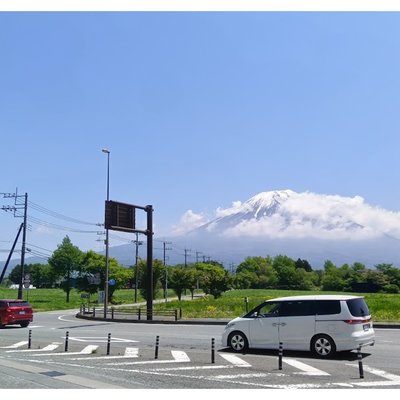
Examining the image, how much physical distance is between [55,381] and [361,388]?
20.8 ft

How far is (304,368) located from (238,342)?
3726 mm

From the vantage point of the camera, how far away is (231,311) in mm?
36750

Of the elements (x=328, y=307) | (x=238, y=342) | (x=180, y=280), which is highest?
(x=180, y=280)

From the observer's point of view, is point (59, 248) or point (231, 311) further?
point (59, 248)

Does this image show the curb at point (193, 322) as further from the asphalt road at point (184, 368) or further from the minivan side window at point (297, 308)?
the minivan side window at point (297, 308)

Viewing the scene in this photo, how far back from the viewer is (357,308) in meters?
14.4

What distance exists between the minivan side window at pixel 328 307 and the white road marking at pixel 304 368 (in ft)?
5.55

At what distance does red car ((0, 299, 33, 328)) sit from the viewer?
2920cm

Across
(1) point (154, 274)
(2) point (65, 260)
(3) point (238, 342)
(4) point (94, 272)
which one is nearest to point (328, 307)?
(3) point (238, 342)

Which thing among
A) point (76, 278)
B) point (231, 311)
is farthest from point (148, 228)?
point (76, 278)

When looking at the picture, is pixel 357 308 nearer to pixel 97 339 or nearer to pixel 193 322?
pixel 97 339

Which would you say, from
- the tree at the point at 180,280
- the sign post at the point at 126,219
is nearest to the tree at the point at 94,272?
the tree at the point at 180,280
